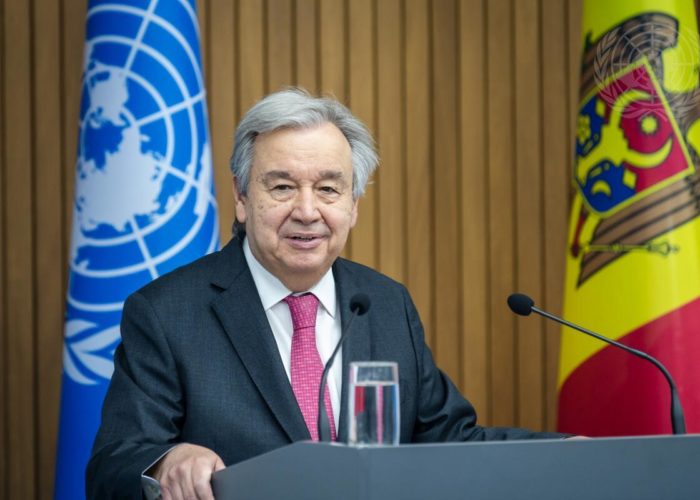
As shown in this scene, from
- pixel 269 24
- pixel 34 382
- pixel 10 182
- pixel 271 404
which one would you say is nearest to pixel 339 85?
pixel 269 24

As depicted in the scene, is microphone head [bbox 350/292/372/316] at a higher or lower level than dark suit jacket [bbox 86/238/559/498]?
higher

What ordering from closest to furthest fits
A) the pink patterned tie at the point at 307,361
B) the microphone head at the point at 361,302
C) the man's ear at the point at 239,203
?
the microphone head at the point at 361,302
the pink patterned tie at the point at 307,361
the man's ear at the point at 239,203

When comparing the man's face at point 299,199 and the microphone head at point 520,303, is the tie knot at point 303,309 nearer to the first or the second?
the man's face at point 299,199

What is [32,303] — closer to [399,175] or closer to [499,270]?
[399,175]

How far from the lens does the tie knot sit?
223cm

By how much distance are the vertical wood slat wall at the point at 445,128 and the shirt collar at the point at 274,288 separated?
1.82 metres

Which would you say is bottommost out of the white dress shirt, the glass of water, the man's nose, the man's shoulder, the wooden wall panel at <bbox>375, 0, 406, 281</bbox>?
the glass of water

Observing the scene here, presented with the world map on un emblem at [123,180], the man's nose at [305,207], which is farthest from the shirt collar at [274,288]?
the world map on un emblem at [123,180]

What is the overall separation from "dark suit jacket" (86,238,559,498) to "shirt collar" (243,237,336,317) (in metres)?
0.02

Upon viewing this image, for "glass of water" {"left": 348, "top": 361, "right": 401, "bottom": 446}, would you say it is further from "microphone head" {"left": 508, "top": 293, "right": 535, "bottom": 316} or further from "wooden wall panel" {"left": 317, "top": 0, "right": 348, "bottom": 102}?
"wooden wall panel" {"left": 317, "top": 0, "right": 348, "bottom": 102}

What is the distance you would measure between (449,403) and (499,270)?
7.02 feet

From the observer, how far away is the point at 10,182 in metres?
3.99

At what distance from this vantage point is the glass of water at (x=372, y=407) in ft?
5.02

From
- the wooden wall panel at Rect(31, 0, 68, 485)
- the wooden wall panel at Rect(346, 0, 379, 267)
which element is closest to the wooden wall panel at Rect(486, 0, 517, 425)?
the wooden wall panel at Rect(346, 0, 379, 267)
